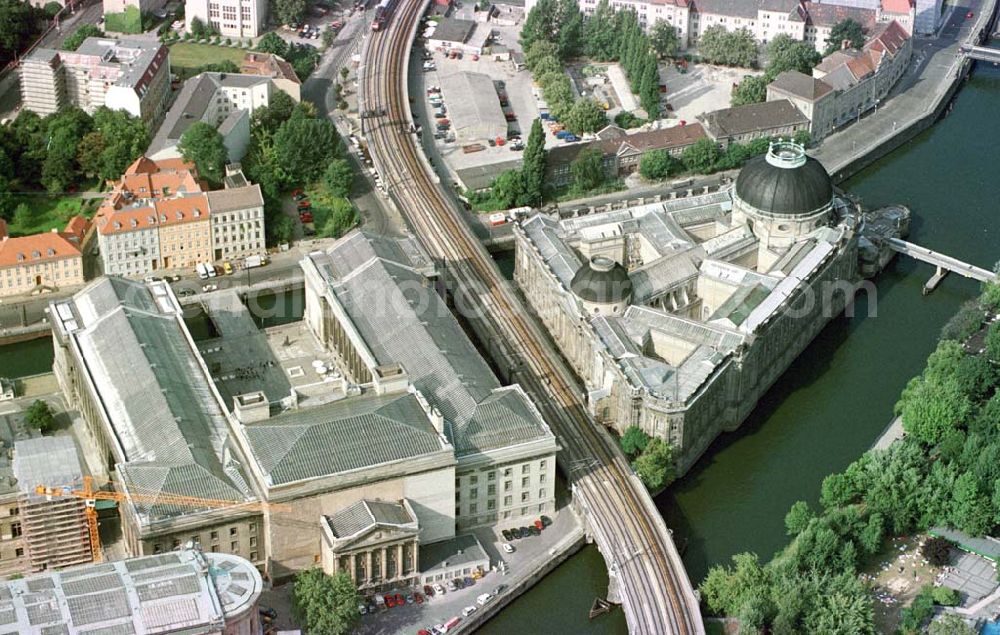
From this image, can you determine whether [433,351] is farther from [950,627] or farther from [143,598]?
[950,627]

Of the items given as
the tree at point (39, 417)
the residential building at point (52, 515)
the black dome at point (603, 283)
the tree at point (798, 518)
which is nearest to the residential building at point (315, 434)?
the tree at point (39, 417)

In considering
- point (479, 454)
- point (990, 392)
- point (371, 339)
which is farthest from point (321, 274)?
point (990, 392)

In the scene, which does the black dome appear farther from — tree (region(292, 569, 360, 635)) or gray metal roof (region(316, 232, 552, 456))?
tree (region(292, 569, 360, 635))

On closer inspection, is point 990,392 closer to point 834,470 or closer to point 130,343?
point 834,470

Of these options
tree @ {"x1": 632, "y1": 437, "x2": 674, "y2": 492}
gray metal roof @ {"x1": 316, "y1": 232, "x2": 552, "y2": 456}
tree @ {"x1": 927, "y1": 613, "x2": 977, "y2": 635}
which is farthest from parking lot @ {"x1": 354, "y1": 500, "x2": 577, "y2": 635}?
tree @ {"x1": 927, "y1": 613, "x2": 977, "y2": 635}

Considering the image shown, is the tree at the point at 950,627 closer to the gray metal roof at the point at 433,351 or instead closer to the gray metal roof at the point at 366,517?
the gray metal roof at the point at 433,351

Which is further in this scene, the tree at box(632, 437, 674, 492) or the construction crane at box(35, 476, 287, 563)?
the tree at box(632, 437, 674, 492)

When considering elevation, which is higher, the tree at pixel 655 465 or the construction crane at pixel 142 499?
the construction crane at pixel 142 499
